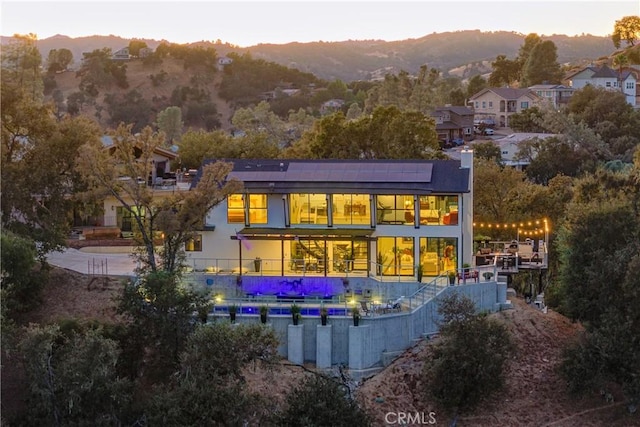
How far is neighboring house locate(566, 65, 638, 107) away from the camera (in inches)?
4225

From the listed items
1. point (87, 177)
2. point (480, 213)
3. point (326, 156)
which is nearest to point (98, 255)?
point (87, 177)

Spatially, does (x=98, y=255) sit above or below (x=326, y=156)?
below

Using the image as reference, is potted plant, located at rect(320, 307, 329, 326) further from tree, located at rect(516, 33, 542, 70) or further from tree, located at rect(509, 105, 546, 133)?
tree, located at rect(516, 33, 542, 70)

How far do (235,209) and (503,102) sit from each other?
72.4 metres

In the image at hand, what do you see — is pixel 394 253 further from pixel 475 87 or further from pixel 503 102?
pixel 475 87

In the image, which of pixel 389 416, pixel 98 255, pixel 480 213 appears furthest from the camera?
pixel 480 213

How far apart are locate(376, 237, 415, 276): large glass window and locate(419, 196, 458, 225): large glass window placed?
3.28 ft

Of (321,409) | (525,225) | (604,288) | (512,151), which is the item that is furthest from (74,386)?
(512,151)

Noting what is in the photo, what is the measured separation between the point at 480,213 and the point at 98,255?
17.4 m

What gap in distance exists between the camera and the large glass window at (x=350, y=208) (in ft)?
107

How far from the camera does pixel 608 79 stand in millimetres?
109125

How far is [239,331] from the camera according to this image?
2258cm

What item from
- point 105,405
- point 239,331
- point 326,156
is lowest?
point 105,405

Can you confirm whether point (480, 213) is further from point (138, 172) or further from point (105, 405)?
point (105, 405)
